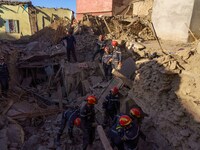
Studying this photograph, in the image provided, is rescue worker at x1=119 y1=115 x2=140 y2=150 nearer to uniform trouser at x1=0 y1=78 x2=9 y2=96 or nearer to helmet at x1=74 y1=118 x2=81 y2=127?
helmet at x1=74 y1=118 x2=81 y2=127

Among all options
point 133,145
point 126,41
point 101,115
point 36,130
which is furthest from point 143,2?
point 133,145

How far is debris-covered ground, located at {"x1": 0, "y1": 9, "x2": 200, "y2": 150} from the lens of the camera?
5770mm

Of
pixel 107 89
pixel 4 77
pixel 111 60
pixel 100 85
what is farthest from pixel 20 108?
pixel 111 60

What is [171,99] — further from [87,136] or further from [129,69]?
[129,69]

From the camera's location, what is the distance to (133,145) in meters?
5.53

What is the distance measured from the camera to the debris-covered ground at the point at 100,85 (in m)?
5.77

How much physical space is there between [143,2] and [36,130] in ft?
35.2

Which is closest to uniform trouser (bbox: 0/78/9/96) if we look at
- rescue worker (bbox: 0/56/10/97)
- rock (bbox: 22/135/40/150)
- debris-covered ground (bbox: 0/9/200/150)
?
rescue worker (bbox: 0/56/10/97)

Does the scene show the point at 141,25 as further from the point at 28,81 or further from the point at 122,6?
the point at 28,81

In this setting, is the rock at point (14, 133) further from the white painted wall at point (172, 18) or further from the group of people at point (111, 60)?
the white painted wall at point (172, 18)

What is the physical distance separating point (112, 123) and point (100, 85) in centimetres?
290

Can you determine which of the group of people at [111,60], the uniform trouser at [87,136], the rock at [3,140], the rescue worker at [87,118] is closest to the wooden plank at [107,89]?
the group of people at [111,60]

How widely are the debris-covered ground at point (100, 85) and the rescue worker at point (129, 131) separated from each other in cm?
91

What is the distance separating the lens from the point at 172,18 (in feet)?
34.4
